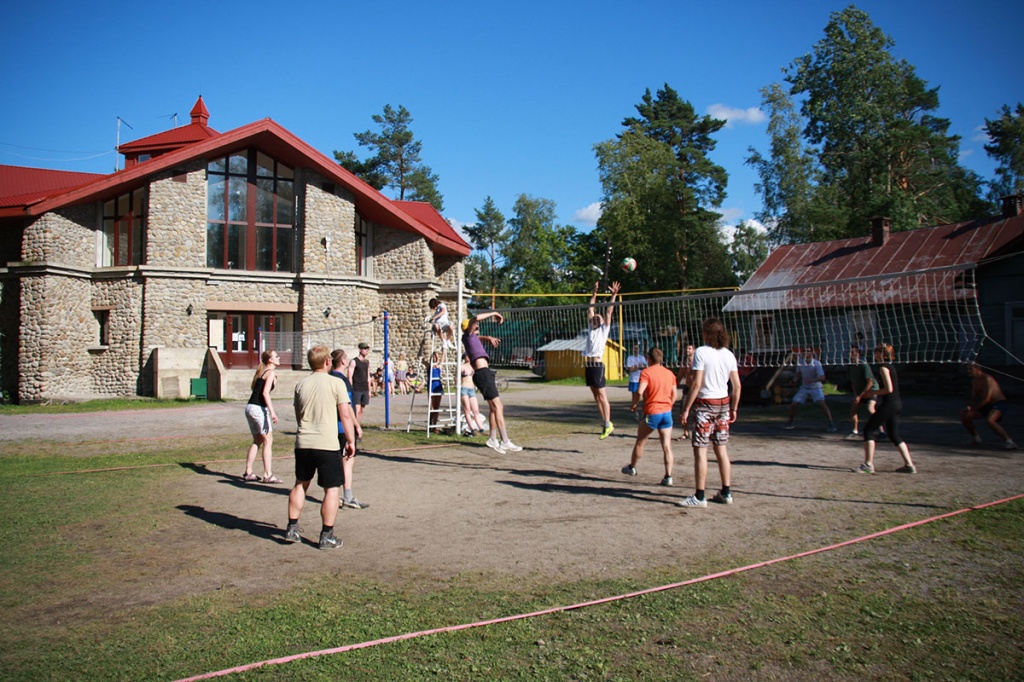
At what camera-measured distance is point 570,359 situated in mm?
37094

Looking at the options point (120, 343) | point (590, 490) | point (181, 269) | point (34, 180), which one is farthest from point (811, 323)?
point (34, 180)

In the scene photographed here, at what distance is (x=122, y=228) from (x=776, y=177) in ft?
120

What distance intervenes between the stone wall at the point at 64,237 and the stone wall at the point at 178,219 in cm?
270

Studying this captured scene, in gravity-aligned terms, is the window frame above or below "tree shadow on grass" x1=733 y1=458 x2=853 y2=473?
above

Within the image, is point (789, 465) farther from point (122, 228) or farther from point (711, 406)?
point (122, 228)

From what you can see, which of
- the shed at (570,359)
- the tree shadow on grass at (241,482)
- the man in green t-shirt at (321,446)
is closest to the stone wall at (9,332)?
the tree shadow on grass at (241,482)

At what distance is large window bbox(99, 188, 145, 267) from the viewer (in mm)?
26766

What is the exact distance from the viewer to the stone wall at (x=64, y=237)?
25000 millimetres

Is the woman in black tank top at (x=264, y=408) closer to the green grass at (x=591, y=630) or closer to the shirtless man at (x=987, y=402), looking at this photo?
the green grass at (x=591, y=630)

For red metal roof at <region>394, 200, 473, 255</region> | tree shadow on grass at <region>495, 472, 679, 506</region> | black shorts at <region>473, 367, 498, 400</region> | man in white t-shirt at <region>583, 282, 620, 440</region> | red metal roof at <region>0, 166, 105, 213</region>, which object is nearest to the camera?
tree shadow on grass at <region>495, 472, 679, 506</region>

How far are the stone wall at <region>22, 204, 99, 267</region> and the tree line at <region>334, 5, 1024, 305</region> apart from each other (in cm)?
2109

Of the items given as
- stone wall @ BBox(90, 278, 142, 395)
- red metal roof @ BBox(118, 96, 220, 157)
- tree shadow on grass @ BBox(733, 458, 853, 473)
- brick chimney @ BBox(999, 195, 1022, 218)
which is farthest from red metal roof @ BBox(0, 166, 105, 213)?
brick chimney @ BBox(999, 195, 1022, 218)

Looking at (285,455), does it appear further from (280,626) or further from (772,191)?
(772,191)

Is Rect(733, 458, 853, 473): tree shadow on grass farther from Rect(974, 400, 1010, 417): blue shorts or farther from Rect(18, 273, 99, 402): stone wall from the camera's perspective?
Rect(18, 273, 99, 402): stone wall
